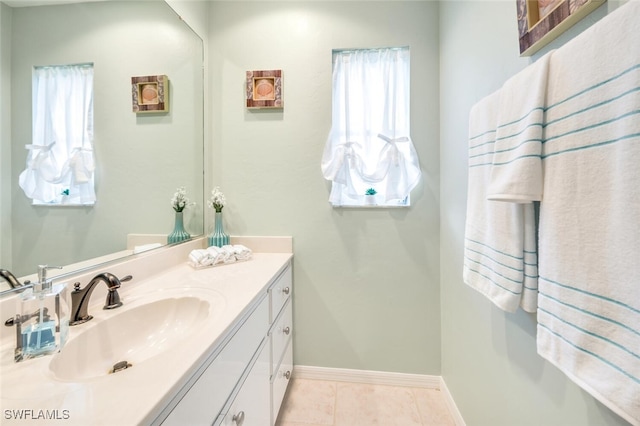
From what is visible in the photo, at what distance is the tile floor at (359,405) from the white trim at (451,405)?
0.09 feet

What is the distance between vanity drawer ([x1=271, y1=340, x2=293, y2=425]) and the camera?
1112 mm

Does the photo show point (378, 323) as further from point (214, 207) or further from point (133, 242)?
point (133, 242)

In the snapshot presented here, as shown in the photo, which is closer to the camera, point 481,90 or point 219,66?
point 481,90

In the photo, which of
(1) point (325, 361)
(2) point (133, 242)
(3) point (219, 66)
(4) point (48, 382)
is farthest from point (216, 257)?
(3) point (219, 66)

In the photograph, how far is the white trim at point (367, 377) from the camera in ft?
5.00

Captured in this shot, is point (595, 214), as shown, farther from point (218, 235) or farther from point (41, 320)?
point (218, 235)

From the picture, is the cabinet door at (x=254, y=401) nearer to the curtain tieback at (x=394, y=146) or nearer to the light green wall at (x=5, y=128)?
the light green wall at (x=5, y=128)

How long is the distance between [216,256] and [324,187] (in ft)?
2.55

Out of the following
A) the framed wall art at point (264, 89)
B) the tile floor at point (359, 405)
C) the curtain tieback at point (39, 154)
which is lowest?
the tile floor at point (359, 405)

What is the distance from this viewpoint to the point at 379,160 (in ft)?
4.97

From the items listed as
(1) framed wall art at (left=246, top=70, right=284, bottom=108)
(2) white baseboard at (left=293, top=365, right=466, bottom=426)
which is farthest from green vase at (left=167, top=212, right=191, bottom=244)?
(2) white baseboard at (left=293, top=365, right=466, bottom=426)

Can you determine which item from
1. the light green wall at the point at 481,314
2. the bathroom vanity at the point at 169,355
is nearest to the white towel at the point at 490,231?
the light green wall at the point at 481,314

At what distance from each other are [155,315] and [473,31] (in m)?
1.80

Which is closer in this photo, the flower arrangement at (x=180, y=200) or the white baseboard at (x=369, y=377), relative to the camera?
the flower arrangement at (x=180, y=200)
